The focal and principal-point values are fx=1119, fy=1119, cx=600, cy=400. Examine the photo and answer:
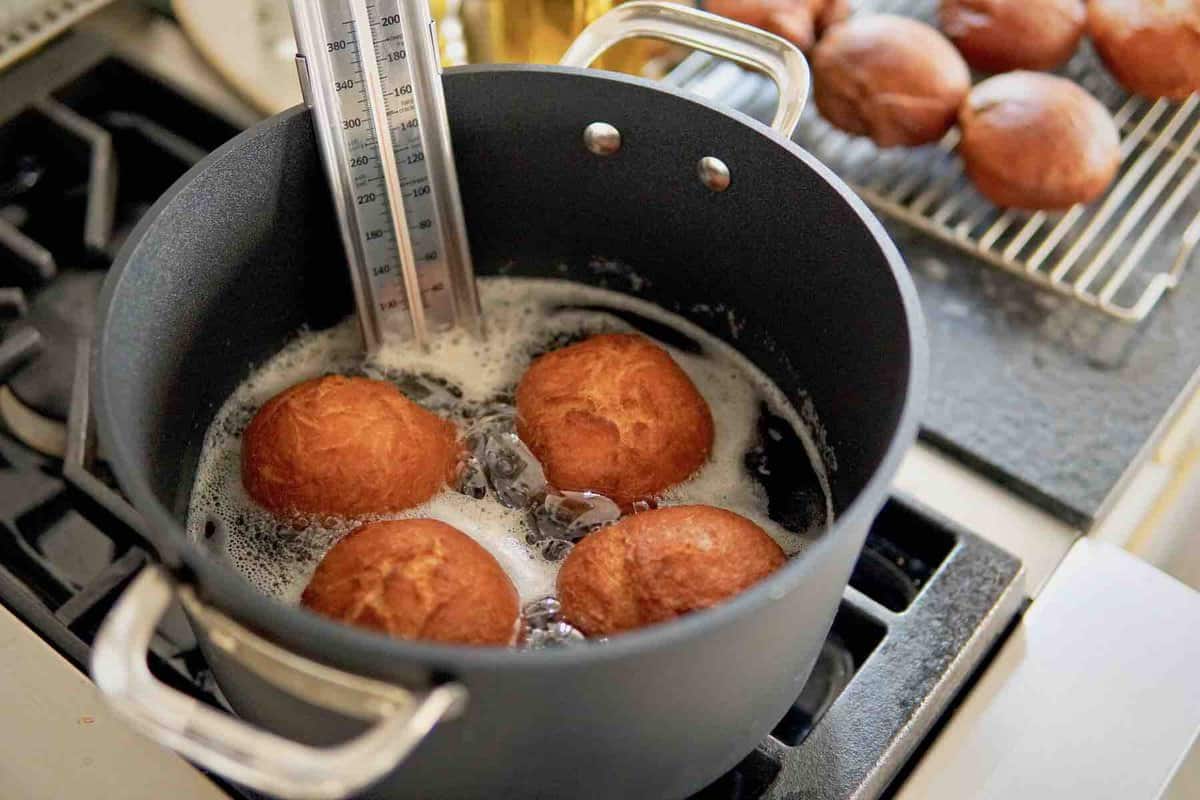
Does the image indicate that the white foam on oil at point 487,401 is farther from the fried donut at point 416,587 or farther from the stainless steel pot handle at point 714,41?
the stainless steel pot handle at point 714,41

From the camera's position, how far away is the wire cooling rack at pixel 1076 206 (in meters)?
0.97

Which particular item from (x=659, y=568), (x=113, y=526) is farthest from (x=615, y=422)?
(x=113, y=526)

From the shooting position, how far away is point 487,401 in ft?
2.73

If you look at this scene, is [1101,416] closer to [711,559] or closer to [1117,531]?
[1117,531]

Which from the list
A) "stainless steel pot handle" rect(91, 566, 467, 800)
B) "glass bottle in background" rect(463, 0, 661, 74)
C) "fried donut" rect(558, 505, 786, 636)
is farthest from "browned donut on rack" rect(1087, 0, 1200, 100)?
"stainless steel pot handle" rect(91, 566, 467, 800)

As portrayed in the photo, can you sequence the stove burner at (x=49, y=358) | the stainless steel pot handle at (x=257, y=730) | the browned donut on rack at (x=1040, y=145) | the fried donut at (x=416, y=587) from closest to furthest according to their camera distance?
the stainless steel pot handle at (x=257, y=730) < the fried donut at (x=416, y=587) < the stove burner at (x=49, y=358) < the browned donut on rack at (x=1040, y=145)

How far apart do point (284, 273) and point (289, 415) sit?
0.39 feet

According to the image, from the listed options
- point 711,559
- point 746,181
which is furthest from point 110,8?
point 711,559

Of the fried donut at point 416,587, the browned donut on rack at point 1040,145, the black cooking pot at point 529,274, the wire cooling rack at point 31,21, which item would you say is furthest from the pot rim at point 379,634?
the wire cooling rack at point 31,21

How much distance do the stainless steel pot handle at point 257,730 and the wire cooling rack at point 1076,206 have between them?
0.73m

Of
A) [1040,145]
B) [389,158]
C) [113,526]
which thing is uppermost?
[1040,145]

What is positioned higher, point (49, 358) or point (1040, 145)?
point (1040, 145)

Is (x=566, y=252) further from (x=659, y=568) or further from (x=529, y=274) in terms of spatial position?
(x=659, y=568)

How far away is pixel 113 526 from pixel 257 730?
0.38m
